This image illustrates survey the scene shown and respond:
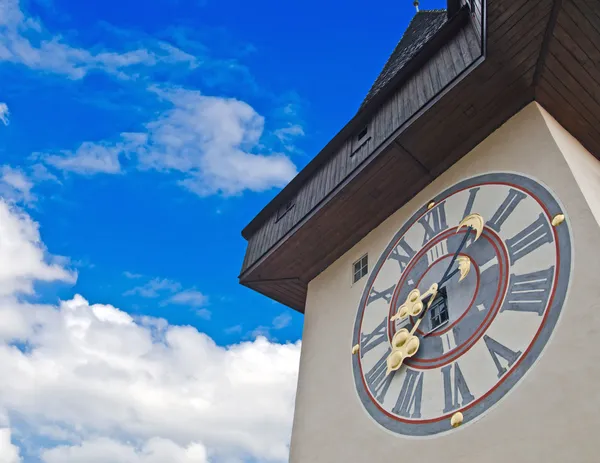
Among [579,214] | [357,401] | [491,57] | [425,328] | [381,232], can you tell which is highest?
[491,57]

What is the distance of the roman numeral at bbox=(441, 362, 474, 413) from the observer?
4.16m

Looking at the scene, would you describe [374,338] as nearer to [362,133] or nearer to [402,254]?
[402,254]

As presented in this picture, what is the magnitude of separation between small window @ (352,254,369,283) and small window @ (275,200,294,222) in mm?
1232

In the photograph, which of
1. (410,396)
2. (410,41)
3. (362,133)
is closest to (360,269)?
(362,133)

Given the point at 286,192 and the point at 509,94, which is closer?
the point at 509,94

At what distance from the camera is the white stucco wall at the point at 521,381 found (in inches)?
136

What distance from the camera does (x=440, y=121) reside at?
543 cm

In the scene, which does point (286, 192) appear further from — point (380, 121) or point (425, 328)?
point (425, 328)

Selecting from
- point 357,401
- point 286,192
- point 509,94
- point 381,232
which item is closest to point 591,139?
point 509,94

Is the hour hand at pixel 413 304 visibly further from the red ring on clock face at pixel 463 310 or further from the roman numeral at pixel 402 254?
the roman numeral at pixel 402 254

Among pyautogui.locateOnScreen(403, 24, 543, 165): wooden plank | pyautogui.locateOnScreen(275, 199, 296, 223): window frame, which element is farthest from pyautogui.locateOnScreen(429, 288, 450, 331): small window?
pyautogui.locateOnScreen(275, 199, 296, 223): window frame

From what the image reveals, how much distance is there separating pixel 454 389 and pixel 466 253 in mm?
1171

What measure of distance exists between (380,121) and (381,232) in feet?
3.78

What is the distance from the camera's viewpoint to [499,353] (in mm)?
4109
